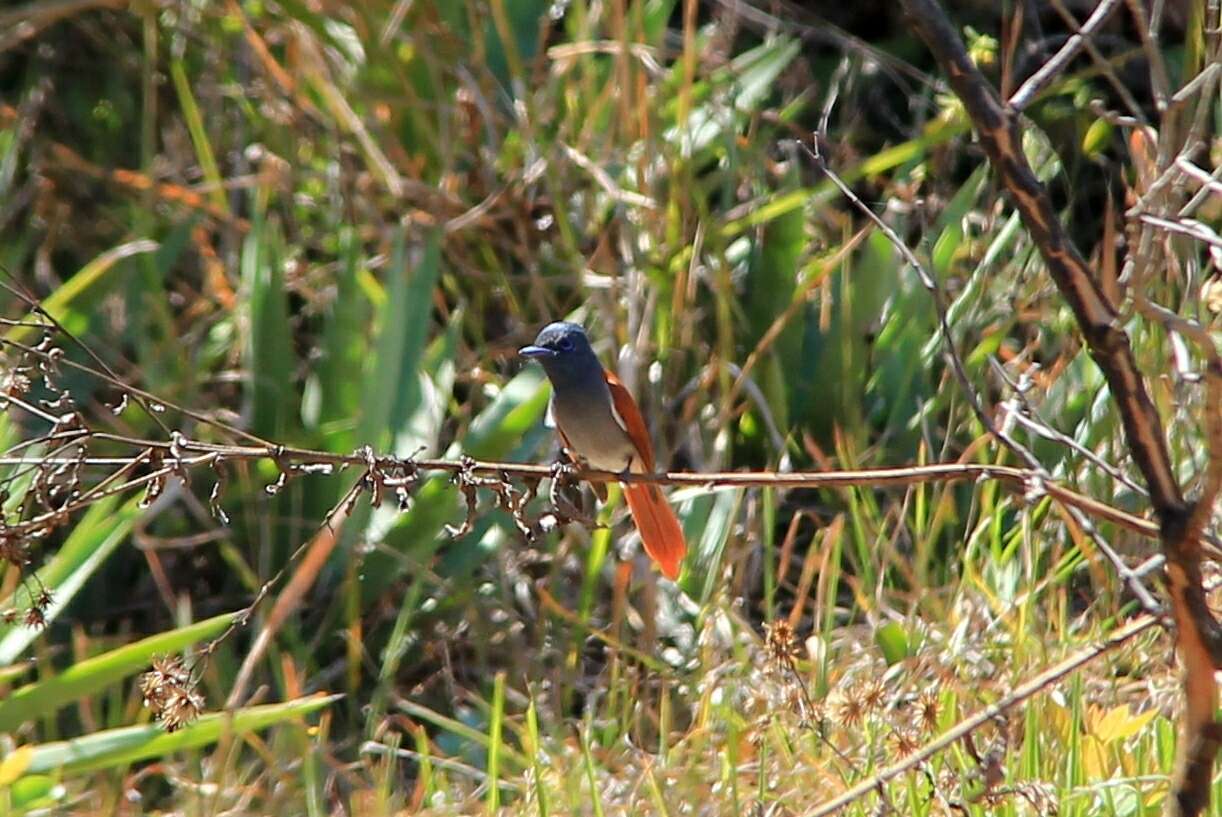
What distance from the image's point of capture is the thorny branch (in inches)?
67.9

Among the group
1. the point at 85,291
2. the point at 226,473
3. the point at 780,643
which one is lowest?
the point at 780,643

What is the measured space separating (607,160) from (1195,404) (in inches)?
86.2

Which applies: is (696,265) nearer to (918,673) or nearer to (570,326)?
(570,326)

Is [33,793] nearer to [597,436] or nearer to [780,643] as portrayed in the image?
[597,436]

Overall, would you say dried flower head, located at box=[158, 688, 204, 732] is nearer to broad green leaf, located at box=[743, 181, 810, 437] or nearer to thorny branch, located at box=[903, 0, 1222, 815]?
thorny branch, located at box=[903, 0, 1222, 815]

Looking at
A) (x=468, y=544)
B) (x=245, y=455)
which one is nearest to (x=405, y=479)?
(x=245, y=455)

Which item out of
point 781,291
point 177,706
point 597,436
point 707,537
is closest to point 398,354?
point 597,436

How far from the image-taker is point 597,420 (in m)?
3.97

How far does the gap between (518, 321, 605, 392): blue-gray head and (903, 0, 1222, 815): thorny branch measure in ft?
6.95

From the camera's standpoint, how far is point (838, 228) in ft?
18.5

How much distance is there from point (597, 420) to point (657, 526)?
1.27ft

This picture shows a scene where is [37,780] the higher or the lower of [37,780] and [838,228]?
the lower

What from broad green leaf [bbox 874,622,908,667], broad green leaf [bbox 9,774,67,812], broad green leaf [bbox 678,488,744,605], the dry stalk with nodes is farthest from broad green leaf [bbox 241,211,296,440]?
the dry stalk with nodes

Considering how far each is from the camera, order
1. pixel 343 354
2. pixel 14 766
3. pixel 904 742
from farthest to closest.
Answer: pixel 343 354 < pixel 14 766 < pixel 904 742
